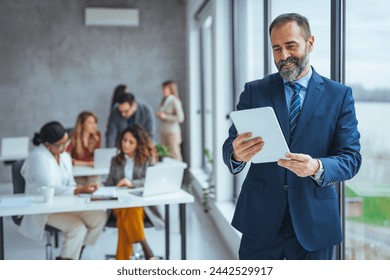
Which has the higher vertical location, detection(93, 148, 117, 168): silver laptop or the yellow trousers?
detection(93, 148, 117, 168): silver laptop

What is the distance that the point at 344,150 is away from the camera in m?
1.46

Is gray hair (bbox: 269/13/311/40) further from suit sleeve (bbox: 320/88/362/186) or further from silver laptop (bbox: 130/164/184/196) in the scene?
silver laptop (bbox: 130/164/184/196)

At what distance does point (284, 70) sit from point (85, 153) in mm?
3096

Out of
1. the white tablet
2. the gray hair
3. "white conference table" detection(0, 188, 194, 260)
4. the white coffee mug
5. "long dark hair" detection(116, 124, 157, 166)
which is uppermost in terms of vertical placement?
the gray hair

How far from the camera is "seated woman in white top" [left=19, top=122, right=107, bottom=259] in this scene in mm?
2846

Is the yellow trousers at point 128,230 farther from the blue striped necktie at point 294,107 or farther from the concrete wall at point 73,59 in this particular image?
the concrete wall at point 73,59

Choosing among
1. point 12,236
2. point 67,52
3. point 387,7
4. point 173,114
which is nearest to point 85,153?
point 12,236

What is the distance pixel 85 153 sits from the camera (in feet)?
14.1

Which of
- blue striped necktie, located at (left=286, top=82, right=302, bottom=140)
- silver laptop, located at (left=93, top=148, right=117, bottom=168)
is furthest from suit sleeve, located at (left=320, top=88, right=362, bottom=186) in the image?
silver laptop, located at (left=93, top=148, right=117, bottom=168)

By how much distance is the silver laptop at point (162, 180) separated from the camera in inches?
108

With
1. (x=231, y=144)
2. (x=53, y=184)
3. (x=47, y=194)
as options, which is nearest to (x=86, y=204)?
(x=47, y=194)

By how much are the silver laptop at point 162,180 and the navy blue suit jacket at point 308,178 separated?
1.15 metres

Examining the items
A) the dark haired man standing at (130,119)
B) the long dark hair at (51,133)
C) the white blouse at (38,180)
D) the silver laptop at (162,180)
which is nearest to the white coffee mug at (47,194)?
the white blouse at (38,180)
